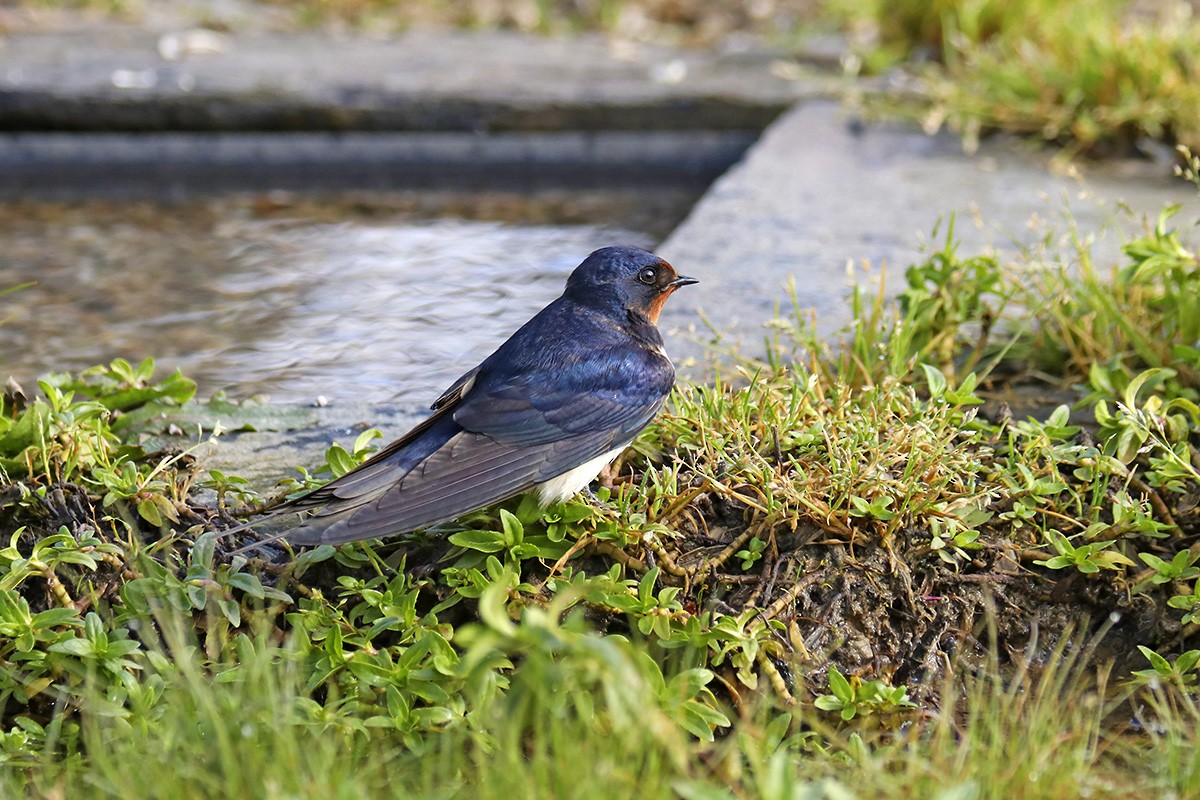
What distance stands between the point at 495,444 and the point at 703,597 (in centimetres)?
52

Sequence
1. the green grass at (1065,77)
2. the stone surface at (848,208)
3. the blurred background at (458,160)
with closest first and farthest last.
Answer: the stone surface at (848,208)
the blurred background at (458,160)
the green grass at (1065,77)

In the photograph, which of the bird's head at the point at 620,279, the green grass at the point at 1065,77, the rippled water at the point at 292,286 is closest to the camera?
the bird's head at the point at 620,279

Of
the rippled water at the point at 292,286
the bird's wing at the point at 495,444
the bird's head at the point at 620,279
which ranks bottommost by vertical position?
the rippled water at the point at 292,286

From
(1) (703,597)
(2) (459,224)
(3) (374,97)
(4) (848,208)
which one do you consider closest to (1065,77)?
(4) (848,208)

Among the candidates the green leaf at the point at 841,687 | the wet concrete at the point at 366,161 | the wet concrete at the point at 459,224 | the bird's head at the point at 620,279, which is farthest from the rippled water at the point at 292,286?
the green leaf at the point at 841,687

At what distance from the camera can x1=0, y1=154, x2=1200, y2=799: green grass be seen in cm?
226

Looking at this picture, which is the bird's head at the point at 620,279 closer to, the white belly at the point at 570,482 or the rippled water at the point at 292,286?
the white belly at the point at 570,482

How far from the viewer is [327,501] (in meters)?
2.62

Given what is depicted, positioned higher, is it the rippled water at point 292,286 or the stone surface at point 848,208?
the stone surface at point 848,208

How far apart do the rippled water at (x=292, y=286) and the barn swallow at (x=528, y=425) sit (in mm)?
844

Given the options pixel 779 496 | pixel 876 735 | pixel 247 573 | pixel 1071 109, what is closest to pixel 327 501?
pixel 247 573

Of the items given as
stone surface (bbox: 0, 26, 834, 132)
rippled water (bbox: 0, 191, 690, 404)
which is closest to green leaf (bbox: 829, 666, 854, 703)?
rippled water (bbox: 0, 191, 690, 404)

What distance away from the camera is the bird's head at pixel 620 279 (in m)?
3.09

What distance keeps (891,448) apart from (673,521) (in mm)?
483
